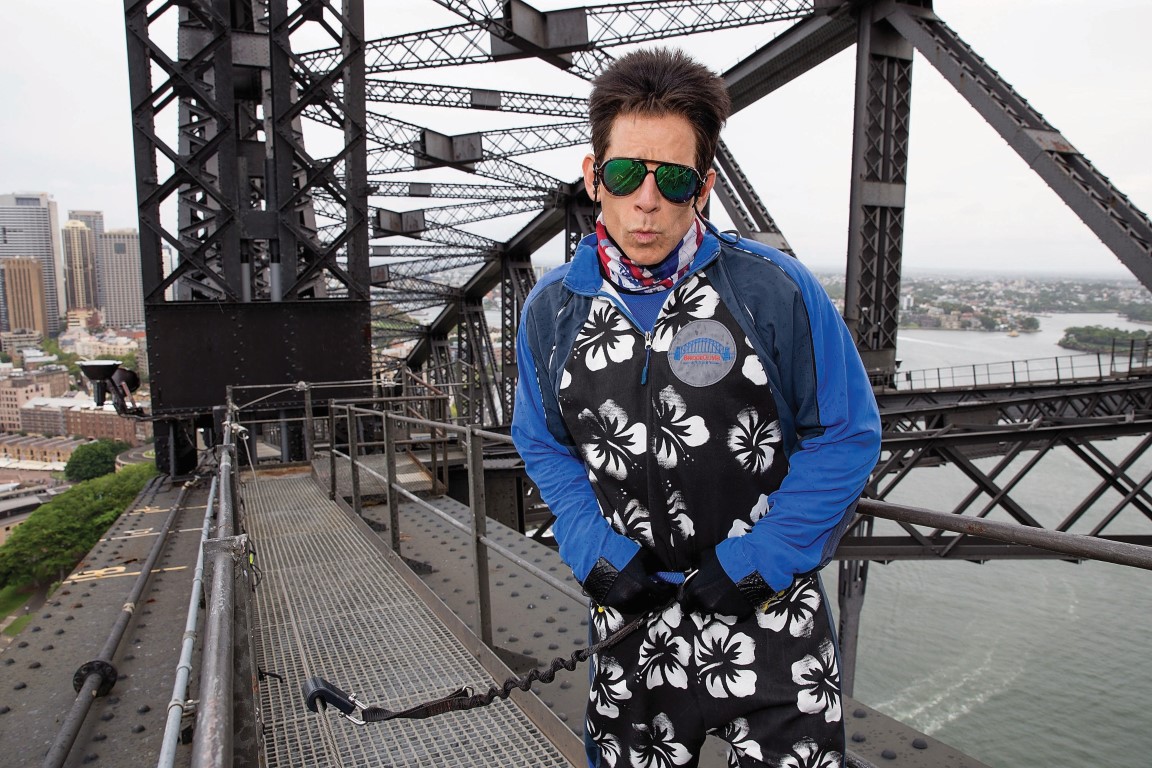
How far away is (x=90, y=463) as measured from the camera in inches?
2334

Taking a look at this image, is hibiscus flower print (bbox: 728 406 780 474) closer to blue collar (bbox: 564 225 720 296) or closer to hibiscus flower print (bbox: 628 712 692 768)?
blue collar (bbox: 564 225 720 296)

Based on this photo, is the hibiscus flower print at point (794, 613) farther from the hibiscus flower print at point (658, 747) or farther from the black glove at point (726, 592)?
the hibiscus flower print at point (658, 747)

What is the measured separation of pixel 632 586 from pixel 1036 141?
12.1 metres

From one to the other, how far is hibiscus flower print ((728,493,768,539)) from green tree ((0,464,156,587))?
46.3m

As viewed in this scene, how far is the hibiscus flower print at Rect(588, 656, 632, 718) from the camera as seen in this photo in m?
1.81

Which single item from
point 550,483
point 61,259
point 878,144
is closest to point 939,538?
point 550,483

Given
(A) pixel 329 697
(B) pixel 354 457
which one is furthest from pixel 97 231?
(A) pixel 329 697

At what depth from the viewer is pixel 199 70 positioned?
11.2 metres

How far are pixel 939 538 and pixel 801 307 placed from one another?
673 centimetres

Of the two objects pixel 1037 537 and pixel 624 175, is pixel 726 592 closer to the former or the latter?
→ pixel 1037 537

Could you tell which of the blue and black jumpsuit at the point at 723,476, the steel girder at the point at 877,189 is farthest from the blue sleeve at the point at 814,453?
the steel girder at the point at 877,189

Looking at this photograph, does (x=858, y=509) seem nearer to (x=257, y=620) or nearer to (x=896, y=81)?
(x=257, y=620)

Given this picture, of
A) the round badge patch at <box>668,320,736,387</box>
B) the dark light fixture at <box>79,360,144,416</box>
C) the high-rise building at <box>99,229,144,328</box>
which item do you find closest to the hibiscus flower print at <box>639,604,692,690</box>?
the round badge patch at <box>668,320,736,387</box>

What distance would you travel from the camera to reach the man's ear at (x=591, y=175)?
5.85 ft
